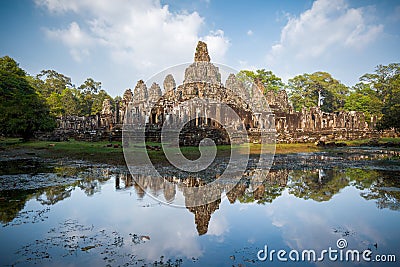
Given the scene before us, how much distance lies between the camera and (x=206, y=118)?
76.7 ft

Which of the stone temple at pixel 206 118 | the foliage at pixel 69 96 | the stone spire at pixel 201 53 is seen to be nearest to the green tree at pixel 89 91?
the foliage at pixel 69 96

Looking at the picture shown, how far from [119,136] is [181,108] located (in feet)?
19.6

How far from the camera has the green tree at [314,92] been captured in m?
63.0

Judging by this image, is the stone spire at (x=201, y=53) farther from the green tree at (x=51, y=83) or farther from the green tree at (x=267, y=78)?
the green tree at (x=51, y=83)

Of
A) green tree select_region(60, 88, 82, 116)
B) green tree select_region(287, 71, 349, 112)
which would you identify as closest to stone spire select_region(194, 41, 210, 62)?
green tree select_region(60, 88, 82, 116)

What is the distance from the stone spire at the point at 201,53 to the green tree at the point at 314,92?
39.1 meters

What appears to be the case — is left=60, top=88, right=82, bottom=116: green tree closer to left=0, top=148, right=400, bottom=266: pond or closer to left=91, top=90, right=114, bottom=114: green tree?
left=91, top=90, right=114, bottom=114: green tree

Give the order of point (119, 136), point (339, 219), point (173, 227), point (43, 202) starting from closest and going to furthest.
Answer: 1. point (173, 227)
2. point (339, 219)
3. point (43, 202)
4. point (119, 136)

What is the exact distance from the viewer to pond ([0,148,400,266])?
11.6 ft

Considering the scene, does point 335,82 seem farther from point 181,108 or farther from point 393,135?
point 181,108

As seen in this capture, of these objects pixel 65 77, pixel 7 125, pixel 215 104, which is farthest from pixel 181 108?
pixel 65 77

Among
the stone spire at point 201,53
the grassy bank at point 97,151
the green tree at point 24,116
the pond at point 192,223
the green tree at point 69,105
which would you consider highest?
the stone spire at point 201,53

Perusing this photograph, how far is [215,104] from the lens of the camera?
24.2 metres

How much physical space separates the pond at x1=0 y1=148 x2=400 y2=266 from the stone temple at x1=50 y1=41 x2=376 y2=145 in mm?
13067
